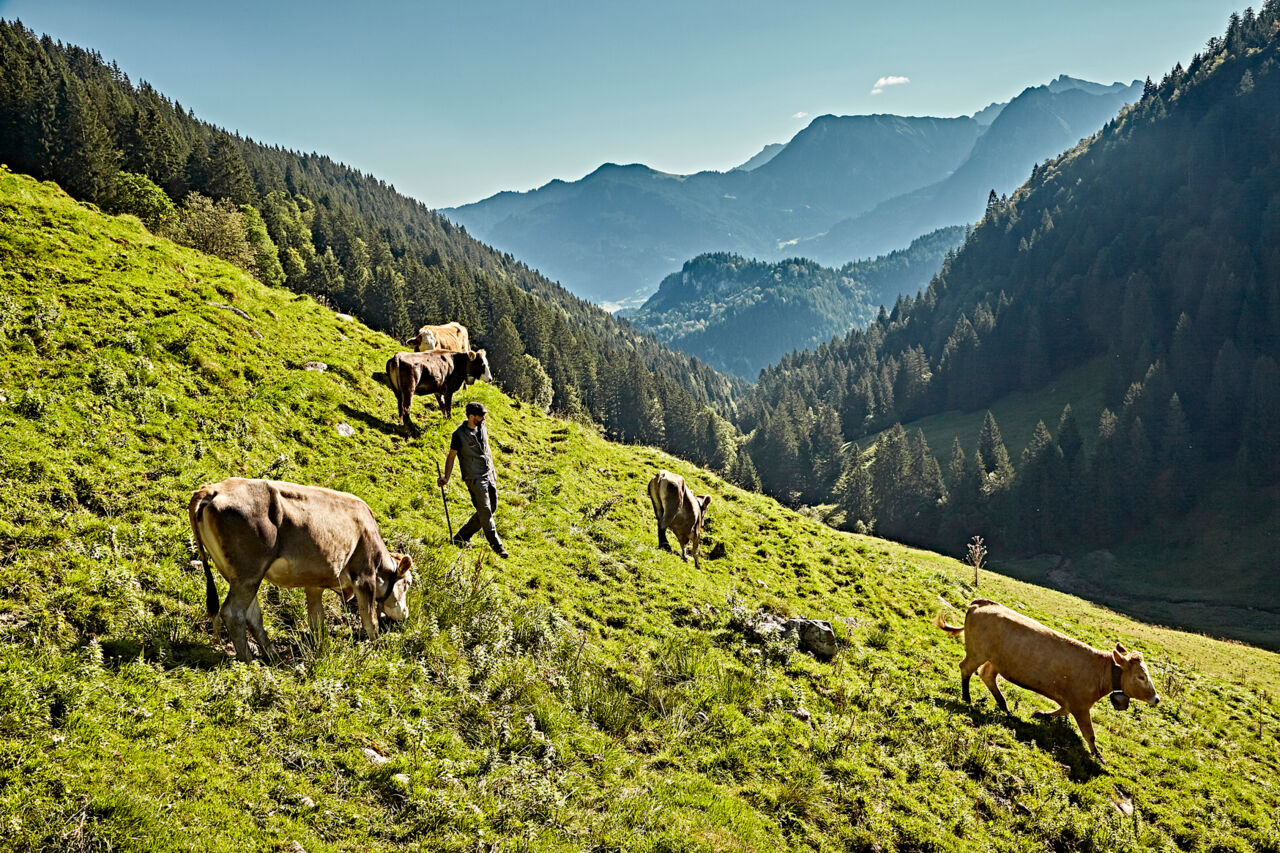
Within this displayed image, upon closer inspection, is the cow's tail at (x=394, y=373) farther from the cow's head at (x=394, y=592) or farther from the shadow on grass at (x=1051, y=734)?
the shadow on grass at (x=1051, y=734)

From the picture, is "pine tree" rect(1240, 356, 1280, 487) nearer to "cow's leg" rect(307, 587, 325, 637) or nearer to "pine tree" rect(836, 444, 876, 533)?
"pine tree" rect(836, 444, 876, 533)

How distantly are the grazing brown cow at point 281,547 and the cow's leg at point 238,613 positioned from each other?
0.04ft

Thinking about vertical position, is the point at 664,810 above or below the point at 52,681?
below

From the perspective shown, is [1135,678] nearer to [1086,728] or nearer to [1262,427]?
[1086,728]

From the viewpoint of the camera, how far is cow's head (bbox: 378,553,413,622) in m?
9.56

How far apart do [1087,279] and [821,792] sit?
186 m

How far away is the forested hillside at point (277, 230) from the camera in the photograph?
56.0m

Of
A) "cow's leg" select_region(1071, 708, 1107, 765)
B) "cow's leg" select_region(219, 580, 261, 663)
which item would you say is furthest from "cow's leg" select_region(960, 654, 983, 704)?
"cow's leg" select_region(219, 580, 261, 663)

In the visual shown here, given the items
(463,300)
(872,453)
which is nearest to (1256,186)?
(872,453)

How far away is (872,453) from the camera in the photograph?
134875mm

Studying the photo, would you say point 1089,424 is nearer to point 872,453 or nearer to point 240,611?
point 872,453

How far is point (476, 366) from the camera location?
21.1m

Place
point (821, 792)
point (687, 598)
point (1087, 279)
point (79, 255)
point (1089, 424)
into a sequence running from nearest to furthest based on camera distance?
point (821, 792), point (687, 598), point (79, 255), point (1089, 424), point (1087, 279)

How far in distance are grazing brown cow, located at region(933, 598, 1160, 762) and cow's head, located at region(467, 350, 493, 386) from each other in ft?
53.7
